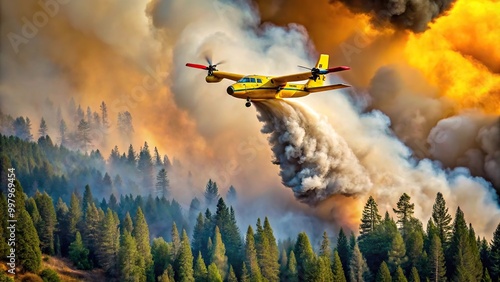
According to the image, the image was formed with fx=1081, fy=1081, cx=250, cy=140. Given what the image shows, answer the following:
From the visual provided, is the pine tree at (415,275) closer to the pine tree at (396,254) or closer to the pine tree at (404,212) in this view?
the pine tree at (396,254)

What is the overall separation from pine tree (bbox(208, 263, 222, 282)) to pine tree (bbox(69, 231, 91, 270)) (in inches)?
723

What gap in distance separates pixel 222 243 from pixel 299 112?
20.2 metres

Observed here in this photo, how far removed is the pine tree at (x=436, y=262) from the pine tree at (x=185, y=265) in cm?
2780

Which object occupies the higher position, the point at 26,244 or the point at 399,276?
the point at 26,244

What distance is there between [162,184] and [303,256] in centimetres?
5621

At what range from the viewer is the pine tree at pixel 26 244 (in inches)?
4946

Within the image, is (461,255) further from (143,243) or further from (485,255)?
(143,243)

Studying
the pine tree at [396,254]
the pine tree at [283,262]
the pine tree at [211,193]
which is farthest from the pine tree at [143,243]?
the pine tree at [211,193]

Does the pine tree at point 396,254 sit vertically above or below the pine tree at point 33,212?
below

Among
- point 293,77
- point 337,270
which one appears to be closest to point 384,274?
point 337,270

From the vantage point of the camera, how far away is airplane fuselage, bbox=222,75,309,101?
108625 millimetres

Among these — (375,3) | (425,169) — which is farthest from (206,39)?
(425,169)

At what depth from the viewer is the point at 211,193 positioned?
6614 inches

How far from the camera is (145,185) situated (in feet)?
595
